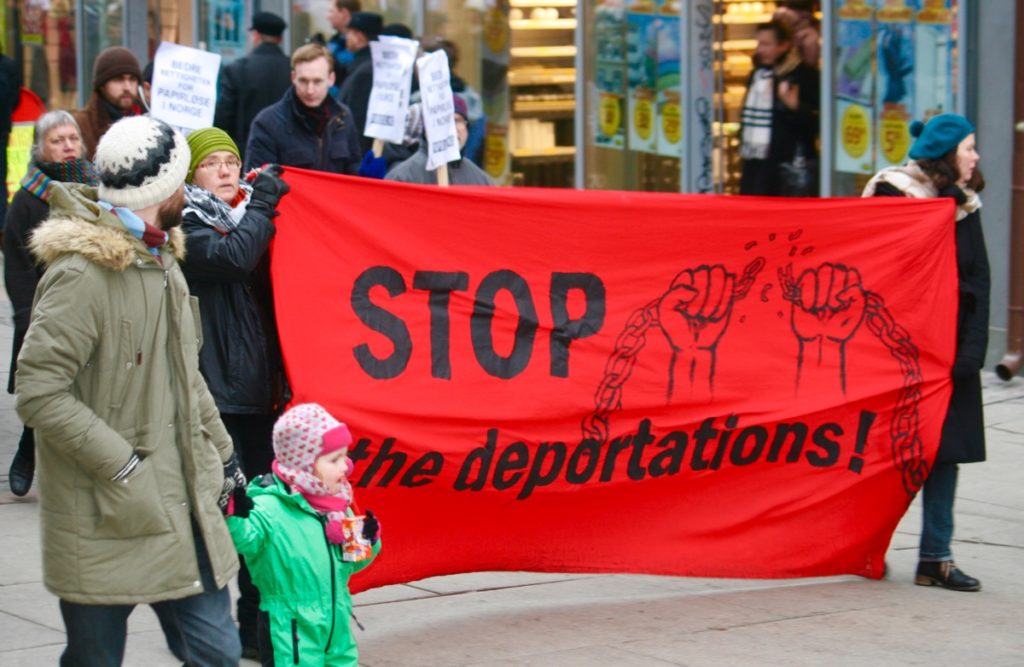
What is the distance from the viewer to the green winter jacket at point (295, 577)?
14.8 feet

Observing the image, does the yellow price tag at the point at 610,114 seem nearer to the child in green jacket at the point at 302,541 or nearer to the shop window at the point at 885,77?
the shop window at the point at 885,77

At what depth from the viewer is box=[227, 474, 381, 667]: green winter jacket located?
4508mm

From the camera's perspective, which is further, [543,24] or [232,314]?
[543,24]

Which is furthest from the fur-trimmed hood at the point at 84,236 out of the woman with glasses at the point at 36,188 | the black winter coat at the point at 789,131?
the black winter coat at the point at 789,131

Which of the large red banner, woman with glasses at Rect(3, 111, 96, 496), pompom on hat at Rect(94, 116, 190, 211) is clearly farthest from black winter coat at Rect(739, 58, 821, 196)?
pompom on hat at Rect(94, 116, 190, 211)

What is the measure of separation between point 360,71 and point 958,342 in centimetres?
642

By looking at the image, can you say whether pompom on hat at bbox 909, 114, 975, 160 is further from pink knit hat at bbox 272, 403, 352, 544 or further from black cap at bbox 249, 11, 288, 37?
black cap at bbox 249, 11, 288, 37

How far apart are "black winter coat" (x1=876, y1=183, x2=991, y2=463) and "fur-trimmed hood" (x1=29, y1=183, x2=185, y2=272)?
3528mm

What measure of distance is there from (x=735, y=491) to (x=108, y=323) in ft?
9.64

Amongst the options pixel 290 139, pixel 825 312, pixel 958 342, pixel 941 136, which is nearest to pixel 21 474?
pixel 290 139

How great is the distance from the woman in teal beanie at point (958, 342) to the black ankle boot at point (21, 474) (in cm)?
397

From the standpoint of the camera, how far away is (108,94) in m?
8.39

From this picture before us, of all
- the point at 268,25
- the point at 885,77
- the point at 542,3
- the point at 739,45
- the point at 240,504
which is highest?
the point at 542,3

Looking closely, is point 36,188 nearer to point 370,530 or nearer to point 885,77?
point 370,530
